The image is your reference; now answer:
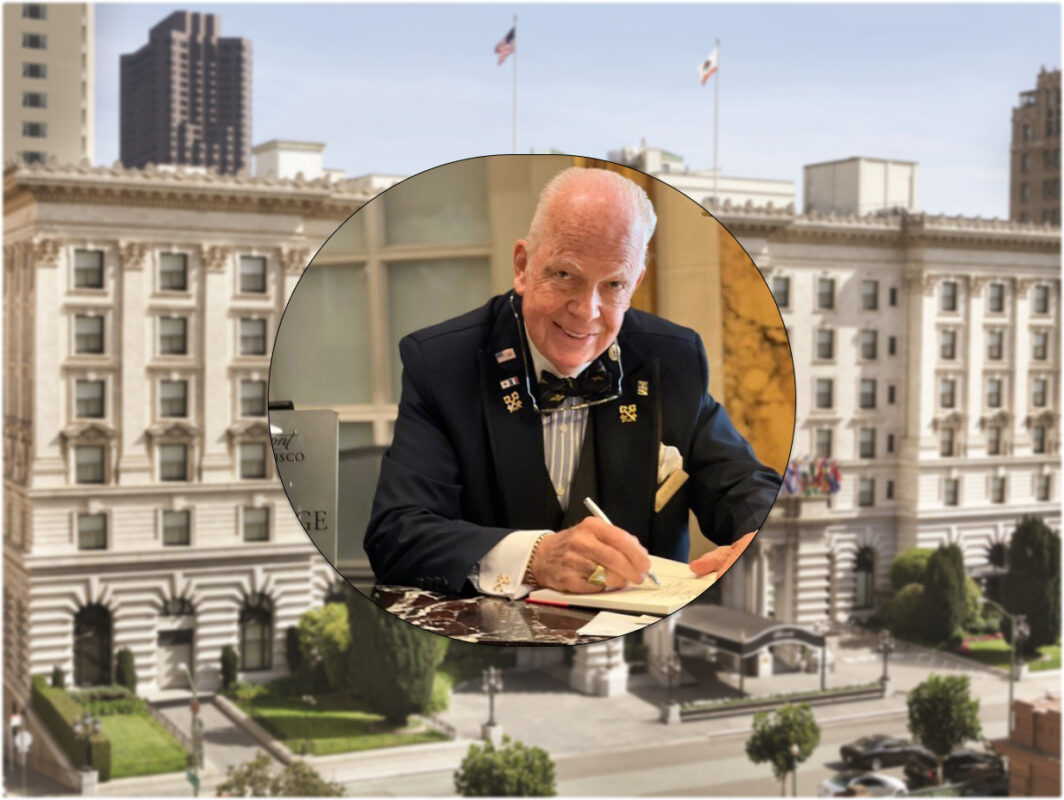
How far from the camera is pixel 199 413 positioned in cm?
4350

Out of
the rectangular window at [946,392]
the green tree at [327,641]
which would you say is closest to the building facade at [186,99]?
the green tree at [327,641]

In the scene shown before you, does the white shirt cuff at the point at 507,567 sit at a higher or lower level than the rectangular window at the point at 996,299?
lower

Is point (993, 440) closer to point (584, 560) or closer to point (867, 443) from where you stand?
point (867, 443)

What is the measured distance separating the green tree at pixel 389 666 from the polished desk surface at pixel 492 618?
36434mm

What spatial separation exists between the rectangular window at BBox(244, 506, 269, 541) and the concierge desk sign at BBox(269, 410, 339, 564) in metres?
39.9

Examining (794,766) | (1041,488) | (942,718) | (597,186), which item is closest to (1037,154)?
(1041,488)

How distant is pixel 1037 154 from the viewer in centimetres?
5162

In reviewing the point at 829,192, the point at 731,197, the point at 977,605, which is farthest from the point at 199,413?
the point at 977,605

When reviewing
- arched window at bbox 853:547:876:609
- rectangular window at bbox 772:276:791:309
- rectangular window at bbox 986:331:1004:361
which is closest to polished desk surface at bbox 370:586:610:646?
rectangular window at bbox 772:276:791:309

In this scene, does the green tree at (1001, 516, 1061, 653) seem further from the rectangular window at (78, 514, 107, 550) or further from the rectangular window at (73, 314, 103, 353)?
the rectangular window at (73, 314, 103, 353)

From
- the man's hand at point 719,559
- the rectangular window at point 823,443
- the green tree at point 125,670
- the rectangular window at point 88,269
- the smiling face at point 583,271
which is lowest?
the green tree at point 125,670

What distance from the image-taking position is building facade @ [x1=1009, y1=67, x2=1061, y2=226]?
5116 cm

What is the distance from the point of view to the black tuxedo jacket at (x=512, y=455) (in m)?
5.32

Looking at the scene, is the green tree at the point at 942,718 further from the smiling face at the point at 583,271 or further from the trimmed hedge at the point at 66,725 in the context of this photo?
the smiling face at the point at 583,271
